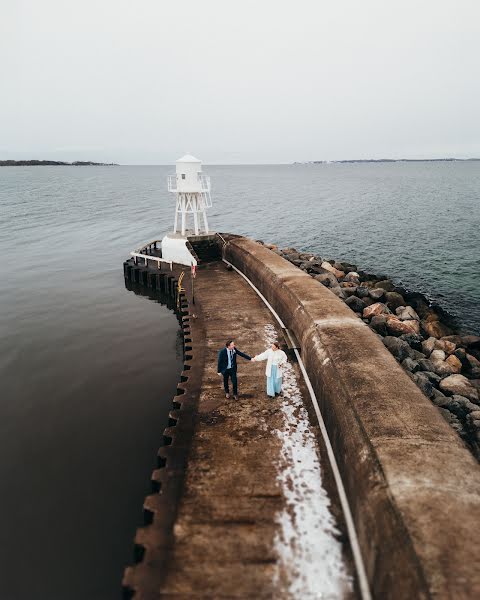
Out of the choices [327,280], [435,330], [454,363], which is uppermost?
[327,280]

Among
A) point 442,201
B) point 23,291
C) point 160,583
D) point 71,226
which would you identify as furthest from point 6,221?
point 442,201

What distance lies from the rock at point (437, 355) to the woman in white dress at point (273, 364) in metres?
7.82

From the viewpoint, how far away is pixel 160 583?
5500mm

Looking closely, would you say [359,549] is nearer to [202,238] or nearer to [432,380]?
[432,380]

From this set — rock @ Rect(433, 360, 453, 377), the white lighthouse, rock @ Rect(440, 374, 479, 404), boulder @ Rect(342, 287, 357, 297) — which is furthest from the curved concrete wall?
the white lighthouse

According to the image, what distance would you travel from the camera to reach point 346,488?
6906 mm

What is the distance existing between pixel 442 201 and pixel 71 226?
2612 inches

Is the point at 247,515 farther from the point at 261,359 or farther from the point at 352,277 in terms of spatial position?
the point at 352,277

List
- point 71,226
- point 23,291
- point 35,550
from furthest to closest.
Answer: point 71,226, point 23,291, point 35,550

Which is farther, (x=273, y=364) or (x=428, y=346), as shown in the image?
(x=428, y=346)

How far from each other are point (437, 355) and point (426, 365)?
1421 millimetres

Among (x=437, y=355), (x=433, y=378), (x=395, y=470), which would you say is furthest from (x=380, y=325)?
(x=395, y=470)

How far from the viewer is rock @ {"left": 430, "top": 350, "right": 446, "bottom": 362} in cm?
1470

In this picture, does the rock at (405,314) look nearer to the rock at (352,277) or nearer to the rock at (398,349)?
the rock at (398,349)
